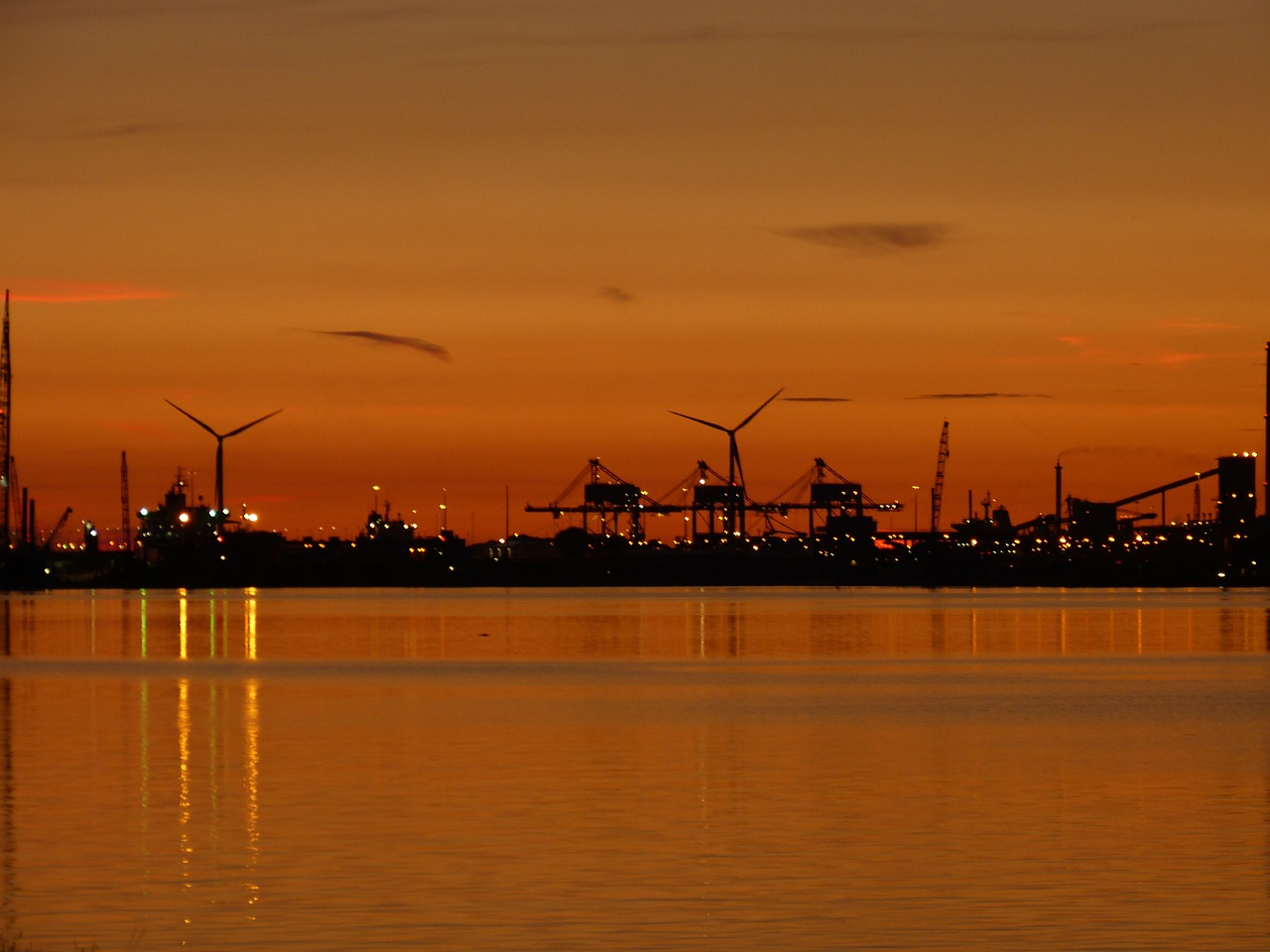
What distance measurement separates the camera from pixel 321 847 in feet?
97.9

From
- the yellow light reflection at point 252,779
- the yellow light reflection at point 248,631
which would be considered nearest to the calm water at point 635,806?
the yellow light reflection at point 252,779

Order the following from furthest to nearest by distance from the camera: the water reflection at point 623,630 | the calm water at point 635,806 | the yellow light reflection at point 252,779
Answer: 1. the water reflection at point 623,630
2. the yellow light reflection at point 252,779
3. the calm water at point 635,806

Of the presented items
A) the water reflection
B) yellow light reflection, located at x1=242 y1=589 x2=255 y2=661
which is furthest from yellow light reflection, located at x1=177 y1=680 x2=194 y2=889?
the water reflection

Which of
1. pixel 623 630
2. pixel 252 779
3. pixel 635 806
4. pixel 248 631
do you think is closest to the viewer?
pixel 635 806

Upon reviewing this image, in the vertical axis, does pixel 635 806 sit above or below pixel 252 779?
below

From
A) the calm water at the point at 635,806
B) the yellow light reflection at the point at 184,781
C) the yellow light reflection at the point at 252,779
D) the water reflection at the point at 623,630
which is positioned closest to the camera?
the calm water at the point at 635,806

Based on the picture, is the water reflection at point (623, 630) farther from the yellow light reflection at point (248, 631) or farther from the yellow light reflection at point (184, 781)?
the yellow light reflection at point (184, 781)

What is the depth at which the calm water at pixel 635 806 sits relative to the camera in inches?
949

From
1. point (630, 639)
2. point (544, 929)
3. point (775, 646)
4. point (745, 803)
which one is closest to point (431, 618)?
point (630, 639)

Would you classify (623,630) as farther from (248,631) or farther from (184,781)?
(184,781)

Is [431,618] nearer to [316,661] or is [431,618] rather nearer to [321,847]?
[316,661]

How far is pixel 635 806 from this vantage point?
35.1 meters

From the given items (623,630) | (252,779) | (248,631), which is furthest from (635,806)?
(248,631)

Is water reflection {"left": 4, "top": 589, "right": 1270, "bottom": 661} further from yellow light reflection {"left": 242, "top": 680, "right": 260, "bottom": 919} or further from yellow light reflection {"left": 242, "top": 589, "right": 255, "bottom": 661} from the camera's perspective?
yellow light reflection {"left": 242, "top": 680, "right": 260, "bottom": 919}
